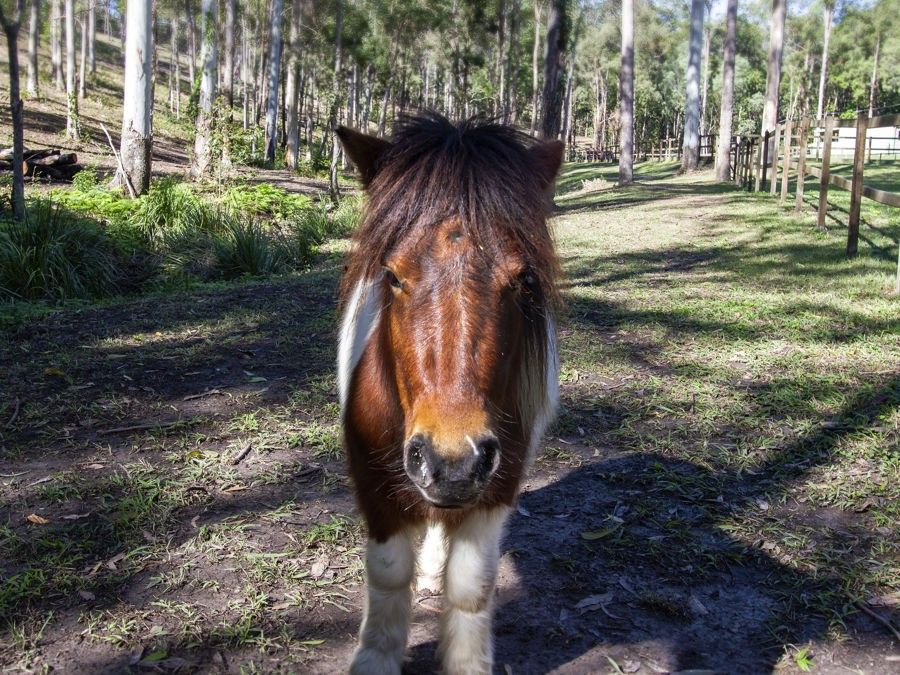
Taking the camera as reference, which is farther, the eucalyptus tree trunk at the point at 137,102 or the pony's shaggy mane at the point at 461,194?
the eucalyptus tree trunk at the point at 137,102

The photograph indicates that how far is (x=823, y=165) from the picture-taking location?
11633 millimetres

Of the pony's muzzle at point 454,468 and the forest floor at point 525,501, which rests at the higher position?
the pony's muzzle at point 454,468

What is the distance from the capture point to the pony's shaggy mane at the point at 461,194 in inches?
90.3

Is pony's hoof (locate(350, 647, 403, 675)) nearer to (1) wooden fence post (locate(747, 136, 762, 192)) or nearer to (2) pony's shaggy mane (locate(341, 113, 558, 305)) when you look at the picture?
(2) pony's shaggy mane (locate(341, 113, 558, 305))

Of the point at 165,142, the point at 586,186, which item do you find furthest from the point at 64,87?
the point at 586,186

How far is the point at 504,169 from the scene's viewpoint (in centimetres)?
242

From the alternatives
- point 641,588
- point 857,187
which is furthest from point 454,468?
point 857,187

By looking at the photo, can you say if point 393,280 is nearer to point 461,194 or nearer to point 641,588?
point 461,194

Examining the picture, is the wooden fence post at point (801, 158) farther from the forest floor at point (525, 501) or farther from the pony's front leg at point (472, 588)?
the pony's front leg at point (472, 588)

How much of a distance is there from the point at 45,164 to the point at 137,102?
13.9 feet

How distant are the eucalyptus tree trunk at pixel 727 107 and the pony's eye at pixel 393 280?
24.1 m

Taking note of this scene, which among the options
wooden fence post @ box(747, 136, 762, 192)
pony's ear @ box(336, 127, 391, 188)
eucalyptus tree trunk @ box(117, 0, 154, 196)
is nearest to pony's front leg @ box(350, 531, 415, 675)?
pony's ear @ box(336, 127, 391, 188)

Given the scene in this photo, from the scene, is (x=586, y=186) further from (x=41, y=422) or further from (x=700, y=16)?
(x=41, y=422)

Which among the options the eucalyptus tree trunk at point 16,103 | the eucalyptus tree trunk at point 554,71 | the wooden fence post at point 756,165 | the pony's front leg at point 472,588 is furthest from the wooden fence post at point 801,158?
the pony's front leg at point 472,588
